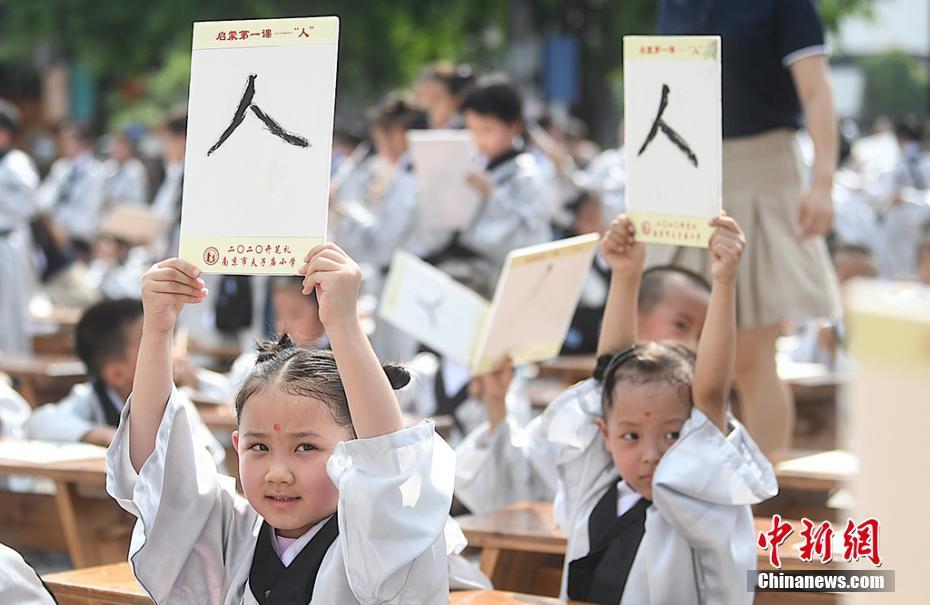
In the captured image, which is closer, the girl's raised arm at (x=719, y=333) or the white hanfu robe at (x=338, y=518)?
the white hanfu robe at (x=338, y=518)

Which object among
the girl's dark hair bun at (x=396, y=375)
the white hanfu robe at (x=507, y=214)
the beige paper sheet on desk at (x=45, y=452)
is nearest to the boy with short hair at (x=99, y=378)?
the beige paper sheet on desk at (x=45, y=452)

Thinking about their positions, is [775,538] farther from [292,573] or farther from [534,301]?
[534,301]

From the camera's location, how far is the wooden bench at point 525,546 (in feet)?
10.7

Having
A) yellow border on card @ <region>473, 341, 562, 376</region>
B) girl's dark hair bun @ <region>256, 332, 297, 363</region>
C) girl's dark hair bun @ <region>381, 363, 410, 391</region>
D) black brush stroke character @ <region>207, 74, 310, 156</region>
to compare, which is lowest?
yellow border on card @ <region>473, 341, 562, 376</region>

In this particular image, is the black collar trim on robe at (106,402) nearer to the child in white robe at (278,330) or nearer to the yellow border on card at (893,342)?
the child in white robe at (278,330)

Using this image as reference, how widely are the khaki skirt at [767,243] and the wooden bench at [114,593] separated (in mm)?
1709

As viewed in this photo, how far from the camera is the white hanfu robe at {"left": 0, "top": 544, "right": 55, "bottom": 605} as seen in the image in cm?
256

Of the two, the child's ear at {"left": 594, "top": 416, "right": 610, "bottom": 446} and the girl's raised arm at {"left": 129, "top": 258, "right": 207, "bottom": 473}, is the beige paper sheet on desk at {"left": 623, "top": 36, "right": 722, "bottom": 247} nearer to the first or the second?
the child's ear at {"left": 594, "top": 416, "right": 610, "bottom": 446}

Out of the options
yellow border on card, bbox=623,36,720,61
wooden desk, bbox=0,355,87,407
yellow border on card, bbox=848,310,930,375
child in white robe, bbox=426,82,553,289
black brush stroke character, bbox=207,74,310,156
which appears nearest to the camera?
yellow border on card, bbox=848,310,930,375

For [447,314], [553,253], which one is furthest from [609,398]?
[447,314]

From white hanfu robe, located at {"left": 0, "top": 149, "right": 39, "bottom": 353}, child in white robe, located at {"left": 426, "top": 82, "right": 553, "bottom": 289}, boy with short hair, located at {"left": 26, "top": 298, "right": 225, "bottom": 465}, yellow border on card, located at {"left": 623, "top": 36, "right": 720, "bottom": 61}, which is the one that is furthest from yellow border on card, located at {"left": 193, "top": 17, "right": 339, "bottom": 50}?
white hanfu robe, located at {"left": 0, "top": 149, "right": 39, "bottom": 353}

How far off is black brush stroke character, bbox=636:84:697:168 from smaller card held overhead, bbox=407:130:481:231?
3.41 m

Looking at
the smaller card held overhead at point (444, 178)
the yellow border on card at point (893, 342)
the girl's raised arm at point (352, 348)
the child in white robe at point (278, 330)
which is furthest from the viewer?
the smaller card held overhead at point (444, 178)

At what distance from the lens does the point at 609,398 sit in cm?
306
